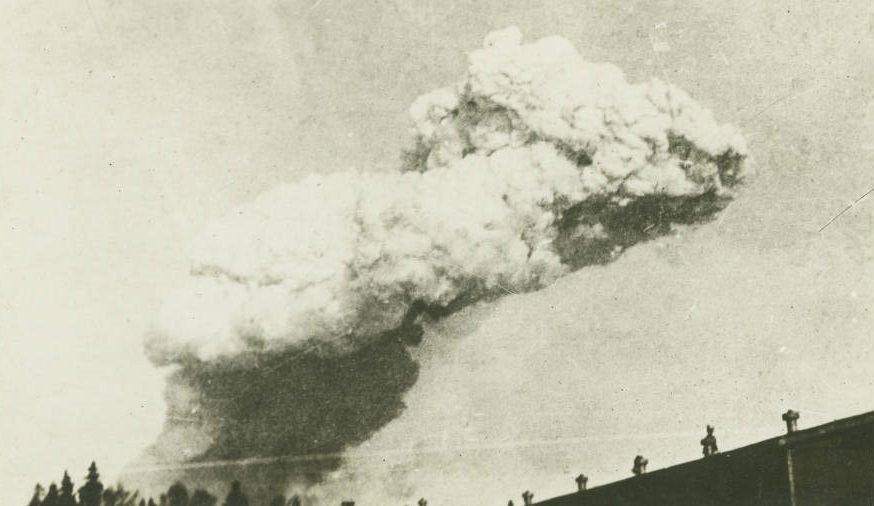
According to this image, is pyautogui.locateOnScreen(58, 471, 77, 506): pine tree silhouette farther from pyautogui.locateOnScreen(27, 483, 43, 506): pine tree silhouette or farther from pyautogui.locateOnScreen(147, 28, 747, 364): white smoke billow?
pyautogui.locateOnScreen(147, 28, 747, 364): white smoke billow

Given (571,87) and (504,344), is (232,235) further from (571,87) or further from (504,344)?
(571,87)

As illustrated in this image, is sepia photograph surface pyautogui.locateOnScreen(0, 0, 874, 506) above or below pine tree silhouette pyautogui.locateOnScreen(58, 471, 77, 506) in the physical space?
above

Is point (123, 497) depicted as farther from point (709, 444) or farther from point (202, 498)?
point (709, 444)

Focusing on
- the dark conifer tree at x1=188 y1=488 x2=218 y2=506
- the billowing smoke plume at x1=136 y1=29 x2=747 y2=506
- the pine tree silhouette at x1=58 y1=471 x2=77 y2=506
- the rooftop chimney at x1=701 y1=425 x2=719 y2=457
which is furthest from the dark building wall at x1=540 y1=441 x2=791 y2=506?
the pine tree silhouette at x1=58 y1=471 x2=77 y2=506

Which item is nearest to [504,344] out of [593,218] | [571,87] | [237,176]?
[593,218]

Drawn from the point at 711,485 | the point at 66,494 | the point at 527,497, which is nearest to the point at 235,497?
the point at 66,494

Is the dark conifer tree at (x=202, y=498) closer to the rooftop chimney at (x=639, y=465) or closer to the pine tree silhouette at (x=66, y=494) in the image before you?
the pine tree silhouette at (x=66, y=494)
